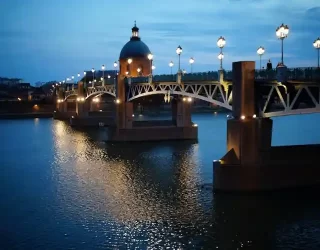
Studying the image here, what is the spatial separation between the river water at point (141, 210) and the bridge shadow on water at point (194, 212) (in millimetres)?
43

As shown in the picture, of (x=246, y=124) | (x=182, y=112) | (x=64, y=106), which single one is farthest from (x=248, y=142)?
(x=64, y=106)

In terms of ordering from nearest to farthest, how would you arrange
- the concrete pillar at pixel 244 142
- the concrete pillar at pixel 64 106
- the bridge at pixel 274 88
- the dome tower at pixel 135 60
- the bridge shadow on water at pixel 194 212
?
the bridge shadow on water at pixel 194 212 < the bridge at pixel 274 88 < the concrete pillar at pixel 244 142 < the dome tower at pixel 135 60 < the concrete pillar at pixel 64 106

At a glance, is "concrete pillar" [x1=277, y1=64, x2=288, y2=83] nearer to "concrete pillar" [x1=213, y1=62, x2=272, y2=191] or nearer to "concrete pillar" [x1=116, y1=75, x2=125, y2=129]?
"concrete pillar" [x1=213, y1=62, x2=272, y2=191]

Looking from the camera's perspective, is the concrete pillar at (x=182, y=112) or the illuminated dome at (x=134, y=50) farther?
the illuminated dome at (x=134, y=50)

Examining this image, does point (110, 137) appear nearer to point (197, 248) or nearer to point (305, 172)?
point (305, 172)

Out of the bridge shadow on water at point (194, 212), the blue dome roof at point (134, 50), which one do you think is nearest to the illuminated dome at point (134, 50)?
the blue dome roof at point (134, 50)

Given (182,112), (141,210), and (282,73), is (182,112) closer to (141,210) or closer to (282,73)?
(282,73)

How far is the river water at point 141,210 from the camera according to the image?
65.6ft

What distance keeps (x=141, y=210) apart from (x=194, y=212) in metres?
2.76

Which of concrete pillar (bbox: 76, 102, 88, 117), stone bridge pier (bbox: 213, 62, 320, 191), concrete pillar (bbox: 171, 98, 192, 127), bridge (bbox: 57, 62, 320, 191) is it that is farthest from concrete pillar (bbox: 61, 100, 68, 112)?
stone bridge pier (bbox: 213, 62, 320, 191)

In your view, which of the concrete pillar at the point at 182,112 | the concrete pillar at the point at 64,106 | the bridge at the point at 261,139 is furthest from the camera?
the concrete pillar at the point at 64,106

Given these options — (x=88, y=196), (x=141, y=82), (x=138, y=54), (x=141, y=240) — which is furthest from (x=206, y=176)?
(x=138, y=54)

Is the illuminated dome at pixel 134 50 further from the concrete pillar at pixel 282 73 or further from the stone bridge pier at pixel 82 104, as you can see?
the concrete pillar at pixel 282 73

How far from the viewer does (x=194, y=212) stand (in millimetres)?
23781
